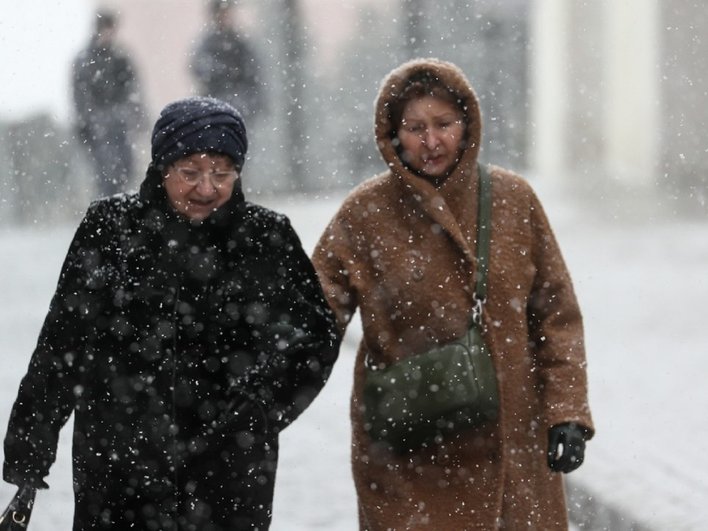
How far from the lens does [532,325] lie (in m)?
4.59

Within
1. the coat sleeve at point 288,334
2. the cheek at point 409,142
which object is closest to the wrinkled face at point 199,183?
the coat sleeve at point 288,334

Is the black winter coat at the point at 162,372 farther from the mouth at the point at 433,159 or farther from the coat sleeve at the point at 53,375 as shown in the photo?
the mouth at the point at 433,159

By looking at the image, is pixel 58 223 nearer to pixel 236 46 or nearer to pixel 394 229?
pixel 236 46

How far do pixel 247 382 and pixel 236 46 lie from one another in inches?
488

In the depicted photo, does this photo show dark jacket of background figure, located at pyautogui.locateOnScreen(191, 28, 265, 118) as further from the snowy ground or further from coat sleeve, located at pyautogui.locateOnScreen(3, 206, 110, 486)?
coat sleeve, located at pyautogui.locateOnScreen(3, 206, 110, 486)

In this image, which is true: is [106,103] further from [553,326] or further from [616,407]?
→ [553,326]

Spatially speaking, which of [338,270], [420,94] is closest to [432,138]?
[420,94]

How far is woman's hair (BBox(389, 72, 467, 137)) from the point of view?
4402 millimetres

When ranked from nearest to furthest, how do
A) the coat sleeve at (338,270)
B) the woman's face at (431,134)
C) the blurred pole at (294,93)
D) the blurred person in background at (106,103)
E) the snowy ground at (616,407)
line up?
the woman's face at (431,134)
the coat sleeve at (338,270)
the snowy ground at (616,407)
the blurred person in background at (106,103)
the blurred pole at (294,93)

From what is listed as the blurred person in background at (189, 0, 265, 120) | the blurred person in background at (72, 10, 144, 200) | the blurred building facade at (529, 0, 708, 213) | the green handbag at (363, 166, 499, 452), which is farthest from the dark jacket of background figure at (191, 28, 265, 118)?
the green handbag at (363, 166, 499, 452)

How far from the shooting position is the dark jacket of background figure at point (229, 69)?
1611cm

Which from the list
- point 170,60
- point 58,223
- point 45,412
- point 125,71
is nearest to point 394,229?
point 45,412

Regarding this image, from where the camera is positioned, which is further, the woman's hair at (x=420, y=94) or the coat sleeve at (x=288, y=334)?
the woman's hair at (x=420, y=94)

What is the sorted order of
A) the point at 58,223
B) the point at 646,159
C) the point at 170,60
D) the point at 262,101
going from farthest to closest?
the point at 170,60 < the point at 646,159 < the point at 58,223 < the point at 262,101
